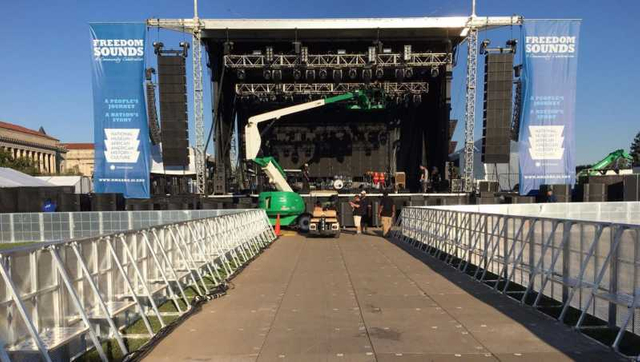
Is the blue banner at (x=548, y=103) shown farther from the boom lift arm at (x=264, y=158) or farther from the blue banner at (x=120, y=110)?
the blue banner at (x=120, y=110)

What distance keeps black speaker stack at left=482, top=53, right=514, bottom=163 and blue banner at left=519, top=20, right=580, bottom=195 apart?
0.86 metres

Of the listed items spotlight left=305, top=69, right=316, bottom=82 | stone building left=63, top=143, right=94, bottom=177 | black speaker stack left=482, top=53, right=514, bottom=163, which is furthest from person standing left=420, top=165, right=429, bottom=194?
stone building left=63, top=143, right=94, bottom=177

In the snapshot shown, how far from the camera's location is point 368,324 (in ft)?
19.1

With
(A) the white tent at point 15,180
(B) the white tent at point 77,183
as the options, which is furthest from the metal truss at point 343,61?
(B) the white tent at point 77,183

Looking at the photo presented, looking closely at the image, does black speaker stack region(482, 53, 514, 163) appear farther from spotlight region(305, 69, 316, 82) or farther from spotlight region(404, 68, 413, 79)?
spotlight region(305, 69, 316, 82)

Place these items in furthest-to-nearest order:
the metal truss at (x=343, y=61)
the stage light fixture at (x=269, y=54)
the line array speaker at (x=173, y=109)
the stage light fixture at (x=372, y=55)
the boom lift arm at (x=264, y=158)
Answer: the metal truss at (x=343, y=61)
the stage light fixture at (x=269, y=54)
the stage light fixture at (x=372, y=55)
the line array speaker at (x=173, y=109)
the boom lift arm at (x=264, y=158)

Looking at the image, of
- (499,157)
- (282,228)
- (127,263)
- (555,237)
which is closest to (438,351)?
(555,237)

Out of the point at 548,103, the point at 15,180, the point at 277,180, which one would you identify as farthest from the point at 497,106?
the point at 15,180

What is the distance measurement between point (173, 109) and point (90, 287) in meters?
17.1

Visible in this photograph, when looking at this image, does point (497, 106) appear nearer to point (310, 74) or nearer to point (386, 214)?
point (386, 214)

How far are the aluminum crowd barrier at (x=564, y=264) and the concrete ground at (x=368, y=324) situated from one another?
18.2 inches

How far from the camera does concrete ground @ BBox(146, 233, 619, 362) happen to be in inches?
187

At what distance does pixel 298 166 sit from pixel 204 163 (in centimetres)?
932

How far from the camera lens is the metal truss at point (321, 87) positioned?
25156 millimetres
